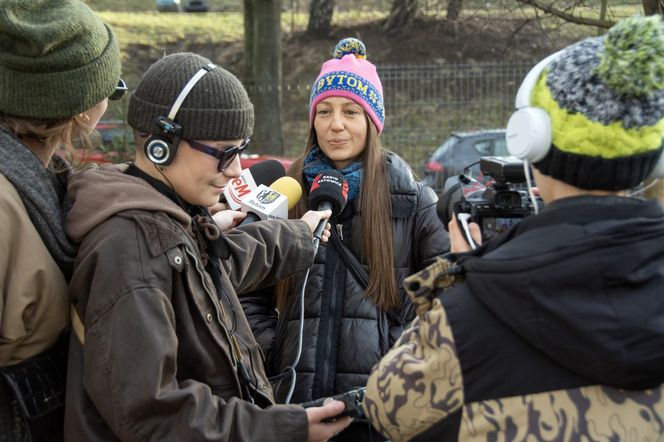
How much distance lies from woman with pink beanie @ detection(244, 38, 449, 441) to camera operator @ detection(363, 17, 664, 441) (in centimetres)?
125

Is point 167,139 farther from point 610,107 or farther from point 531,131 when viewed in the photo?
point 610,107

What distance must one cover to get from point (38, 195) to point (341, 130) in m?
1.53

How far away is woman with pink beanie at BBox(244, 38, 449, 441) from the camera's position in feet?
10.5

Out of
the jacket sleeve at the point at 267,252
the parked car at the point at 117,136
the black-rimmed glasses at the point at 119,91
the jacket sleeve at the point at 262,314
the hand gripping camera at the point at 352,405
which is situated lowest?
the parked car at the point at 117,136

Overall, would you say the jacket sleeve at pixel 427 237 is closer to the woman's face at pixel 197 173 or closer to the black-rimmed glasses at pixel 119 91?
the woman's face at pixel 197 173

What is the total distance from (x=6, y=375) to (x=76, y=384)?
0.59 feet

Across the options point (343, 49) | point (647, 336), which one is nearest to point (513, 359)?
point (647, 336)

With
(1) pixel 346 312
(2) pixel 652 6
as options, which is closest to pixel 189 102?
(1) pixel 346 312

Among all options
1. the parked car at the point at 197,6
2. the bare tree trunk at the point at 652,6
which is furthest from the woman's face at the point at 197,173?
the parked car at the point at 197,6

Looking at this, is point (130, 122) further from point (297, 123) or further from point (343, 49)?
point (297, 123)

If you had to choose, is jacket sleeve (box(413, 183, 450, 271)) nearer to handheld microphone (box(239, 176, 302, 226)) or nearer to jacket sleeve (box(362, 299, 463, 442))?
handheld microphone (box(239, 176, 302, 226))

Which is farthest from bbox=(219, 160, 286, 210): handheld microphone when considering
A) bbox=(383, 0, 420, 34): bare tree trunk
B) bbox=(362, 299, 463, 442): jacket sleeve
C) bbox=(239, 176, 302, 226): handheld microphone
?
bbox=(383, 0, 420, 34): bare tree trunk

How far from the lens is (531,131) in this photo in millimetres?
1863

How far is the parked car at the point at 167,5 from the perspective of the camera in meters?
25.2
